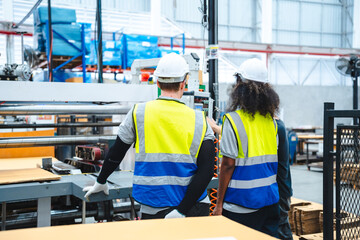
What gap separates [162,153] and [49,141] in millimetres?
1648

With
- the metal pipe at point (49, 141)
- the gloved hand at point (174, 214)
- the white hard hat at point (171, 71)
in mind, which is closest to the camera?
the gloved hand at point (174, 214)

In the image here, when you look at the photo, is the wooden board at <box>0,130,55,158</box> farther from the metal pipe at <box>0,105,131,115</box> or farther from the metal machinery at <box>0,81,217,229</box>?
the metal pipe at <box>0,105,131,115</box>

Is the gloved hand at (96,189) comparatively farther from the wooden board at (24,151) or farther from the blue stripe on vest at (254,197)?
the wooden board at (24,151)

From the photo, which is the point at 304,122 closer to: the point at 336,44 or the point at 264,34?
the point at 264,34

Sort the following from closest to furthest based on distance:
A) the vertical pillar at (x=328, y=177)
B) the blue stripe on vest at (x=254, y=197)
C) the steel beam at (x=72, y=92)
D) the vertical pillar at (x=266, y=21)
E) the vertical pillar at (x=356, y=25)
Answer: the blue stripe on vest at (x=254, y=197), the vertical pillar at (x=328, y=177), the steel beam at (x=72, y=92), the vertical pillar at (x=266, y=21), the vertical pillar at (x=356, y=25)

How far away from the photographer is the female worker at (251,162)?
225 cm

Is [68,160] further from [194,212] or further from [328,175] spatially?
[328,175]

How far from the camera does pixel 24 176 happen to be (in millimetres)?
2639

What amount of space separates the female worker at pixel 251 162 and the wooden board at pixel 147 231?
Result: 1066mm

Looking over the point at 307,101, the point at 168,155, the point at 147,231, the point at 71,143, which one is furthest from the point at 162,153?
the point at 307,101

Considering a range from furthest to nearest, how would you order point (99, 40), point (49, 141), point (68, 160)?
point (68, 160)
point (99, 40)
point (49, 141)

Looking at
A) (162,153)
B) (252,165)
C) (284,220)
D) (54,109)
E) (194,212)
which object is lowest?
(284,220)

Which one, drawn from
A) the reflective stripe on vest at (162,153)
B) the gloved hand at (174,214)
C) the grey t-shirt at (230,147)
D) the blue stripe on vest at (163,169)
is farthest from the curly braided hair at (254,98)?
the gloved hand at (174,214)

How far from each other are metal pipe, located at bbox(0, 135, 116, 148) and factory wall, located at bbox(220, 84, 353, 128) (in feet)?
47.9
